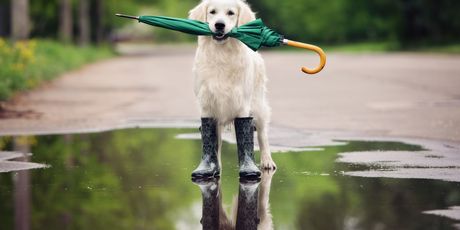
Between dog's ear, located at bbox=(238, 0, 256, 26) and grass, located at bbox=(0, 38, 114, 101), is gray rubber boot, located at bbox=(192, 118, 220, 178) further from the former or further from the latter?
grass, located at bbox=(0, 38, 114, 101)

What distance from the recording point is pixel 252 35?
8.88 meters

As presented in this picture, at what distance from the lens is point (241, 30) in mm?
8734

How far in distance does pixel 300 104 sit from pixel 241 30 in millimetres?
10310

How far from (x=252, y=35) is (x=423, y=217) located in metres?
2.79

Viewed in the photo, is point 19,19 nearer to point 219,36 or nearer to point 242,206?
point 219,36

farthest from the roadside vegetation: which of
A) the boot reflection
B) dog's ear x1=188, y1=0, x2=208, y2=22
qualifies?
the boot reflection

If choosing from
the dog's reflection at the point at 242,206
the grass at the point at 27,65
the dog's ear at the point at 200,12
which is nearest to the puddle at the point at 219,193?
the dog's reflection at the point at 242,206

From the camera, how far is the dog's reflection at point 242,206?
671 centimetres

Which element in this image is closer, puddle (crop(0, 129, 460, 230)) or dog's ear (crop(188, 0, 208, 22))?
puddle (crop(0, 129, 460, 230))

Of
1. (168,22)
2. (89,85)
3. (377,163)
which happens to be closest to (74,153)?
(168,22)

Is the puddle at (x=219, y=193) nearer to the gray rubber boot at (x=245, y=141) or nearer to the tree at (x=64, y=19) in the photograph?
the gray rubber boot at (x=245, y=141)

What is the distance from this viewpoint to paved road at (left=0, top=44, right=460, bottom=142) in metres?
14.5

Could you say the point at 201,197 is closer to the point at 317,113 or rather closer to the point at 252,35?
the point at 252,35

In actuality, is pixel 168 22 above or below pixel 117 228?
above
